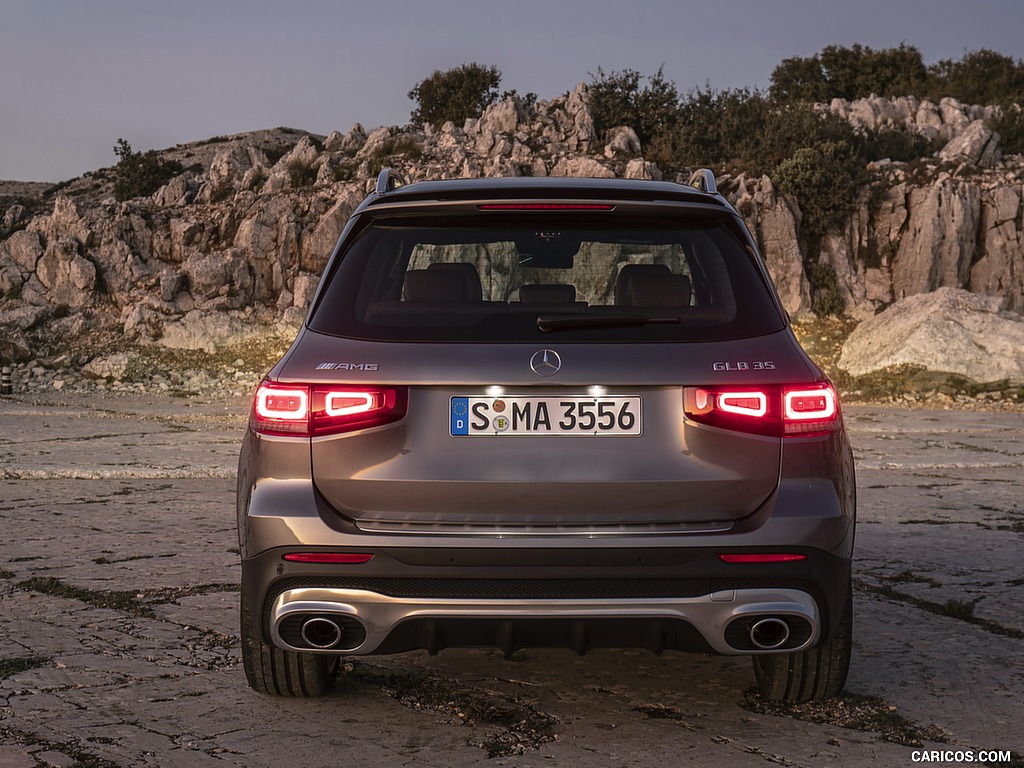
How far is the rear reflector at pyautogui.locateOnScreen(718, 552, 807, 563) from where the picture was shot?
3459 millimetres

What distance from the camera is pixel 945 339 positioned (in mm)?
18938

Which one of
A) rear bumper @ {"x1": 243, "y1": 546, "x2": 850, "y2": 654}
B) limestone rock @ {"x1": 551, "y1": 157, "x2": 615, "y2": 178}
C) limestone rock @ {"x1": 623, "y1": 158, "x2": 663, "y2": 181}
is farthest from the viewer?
limestone rock @ {"x1": 551, "y1": 157, "x2": 615, "y2": 178}

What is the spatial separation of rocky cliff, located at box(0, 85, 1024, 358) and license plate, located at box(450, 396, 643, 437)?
69.8 feet

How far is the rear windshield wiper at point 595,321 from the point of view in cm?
354

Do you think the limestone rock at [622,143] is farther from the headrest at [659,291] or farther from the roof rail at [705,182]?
the headrest at [659,291]

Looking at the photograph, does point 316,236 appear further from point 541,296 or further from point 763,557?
point 763,557

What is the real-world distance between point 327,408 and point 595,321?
821 millimetres

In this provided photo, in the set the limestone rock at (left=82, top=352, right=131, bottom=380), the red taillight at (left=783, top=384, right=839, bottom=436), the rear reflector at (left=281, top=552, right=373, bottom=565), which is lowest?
the limestone rock at (left=82, top=352, right=131, bottom=380)

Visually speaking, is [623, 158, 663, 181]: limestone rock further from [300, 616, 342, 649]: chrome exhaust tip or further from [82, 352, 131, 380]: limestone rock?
[300, 616, 342, 649]: chrome exhaust tip

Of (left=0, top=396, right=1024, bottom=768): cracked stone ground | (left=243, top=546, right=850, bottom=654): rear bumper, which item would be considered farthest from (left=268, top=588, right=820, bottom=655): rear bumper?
(left=0, top=396, right=1024, bottom=768): cracked stone ground

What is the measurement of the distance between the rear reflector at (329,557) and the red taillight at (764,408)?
3.36ft

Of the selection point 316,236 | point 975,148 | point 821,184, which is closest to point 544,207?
point 316,236

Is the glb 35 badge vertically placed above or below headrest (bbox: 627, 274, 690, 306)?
below

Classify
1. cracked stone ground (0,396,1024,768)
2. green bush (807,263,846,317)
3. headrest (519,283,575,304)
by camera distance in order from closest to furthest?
cracked stone ground (0,396,1024,768) < headrest (519,283,575,304) < green bush (807,263,846,317)
